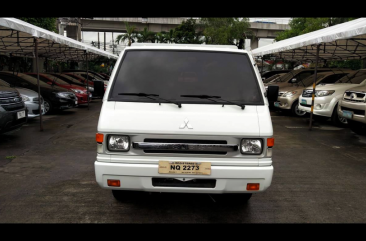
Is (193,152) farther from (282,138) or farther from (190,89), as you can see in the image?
(282,138)

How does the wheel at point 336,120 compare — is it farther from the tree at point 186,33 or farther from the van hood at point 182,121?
the tree at point 186,33

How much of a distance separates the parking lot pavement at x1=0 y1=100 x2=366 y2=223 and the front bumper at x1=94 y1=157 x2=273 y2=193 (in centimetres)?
55

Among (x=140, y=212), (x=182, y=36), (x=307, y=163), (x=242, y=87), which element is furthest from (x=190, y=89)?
(x=182, y=36)

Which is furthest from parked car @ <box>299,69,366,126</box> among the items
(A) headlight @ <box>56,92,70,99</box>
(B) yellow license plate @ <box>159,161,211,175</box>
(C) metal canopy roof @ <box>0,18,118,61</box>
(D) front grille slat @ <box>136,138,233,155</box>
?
(A) headlight @ <box>56,92,70,99</box>

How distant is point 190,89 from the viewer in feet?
11.9

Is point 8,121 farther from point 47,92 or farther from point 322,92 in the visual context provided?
point 322,92

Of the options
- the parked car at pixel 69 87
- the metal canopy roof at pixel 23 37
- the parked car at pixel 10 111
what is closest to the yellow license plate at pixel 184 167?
the parked car at pixel 10 111

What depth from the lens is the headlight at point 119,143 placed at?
3254 mm

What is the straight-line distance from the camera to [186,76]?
3.71 m

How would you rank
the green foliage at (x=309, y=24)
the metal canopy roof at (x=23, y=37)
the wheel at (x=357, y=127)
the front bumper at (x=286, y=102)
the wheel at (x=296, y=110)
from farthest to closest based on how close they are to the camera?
the green foliage at (x=309, y=24)
the wheel at (x=296, y=110)
the front bumper at (x=286, y=102)
the wheel at (x=357, y=127)
the metal canopy roof at (x=23, y=37)

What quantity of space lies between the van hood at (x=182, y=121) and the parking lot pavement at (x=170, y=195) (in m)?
1.05

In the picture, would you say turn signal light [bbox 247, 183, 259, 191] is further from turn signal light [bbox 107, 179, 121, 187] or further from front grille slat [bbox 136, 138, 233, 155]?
turn signal light [bbox 107, 179, 121, 187]
